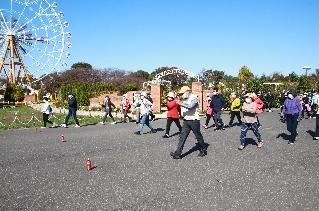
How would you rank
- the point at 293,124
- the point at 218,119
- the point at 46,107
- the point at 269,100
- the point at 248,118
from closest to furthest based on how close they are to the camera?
the point at 248,118 < the point at 293,124 < the point at 218,119 < the point at 46,107 < the point at 269,100

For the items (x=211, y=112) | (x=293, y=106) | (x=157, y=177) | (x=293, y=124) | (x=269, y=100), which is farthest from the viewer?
(x=269, y=100)

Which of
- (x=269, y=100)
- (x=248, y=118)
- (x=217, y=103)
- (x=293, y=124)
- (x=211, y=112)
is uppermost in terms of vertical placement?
(x=217, y=103)

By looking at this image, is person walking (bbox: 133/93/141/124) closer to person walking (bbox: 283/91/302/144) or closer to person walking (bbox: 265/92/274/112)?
person walking (bbox: 283/91/302/144)

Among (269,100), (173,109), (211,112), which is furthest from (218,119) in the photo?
(269,100)

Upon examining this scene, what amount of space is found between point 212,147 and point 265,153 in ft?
5.78

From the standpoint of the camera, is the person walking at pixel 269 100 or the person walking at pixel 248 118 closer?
the person walking at pixel 248 118

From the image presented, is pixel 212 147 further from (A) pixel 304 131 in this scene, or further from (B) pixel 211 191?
(A) pixel 304 131

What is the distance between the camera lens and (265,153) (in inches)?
430

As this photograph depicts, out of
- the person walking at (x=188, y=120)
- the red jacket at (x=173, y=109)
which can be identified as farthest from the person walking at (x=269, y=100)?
the person walking at (x=188, y=120)

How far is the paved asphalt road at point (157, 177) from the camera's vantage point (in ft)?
20.9

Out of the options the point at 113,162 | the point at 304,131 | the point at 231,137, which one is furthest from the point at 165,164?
the point at 304,131

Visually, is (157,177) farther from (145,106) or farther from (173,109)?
(145,106)

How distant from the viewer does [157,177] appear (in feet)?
26.6

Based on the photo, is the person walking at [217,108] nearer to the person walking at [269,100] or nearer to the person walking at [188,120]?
the person walking at [188,120]
